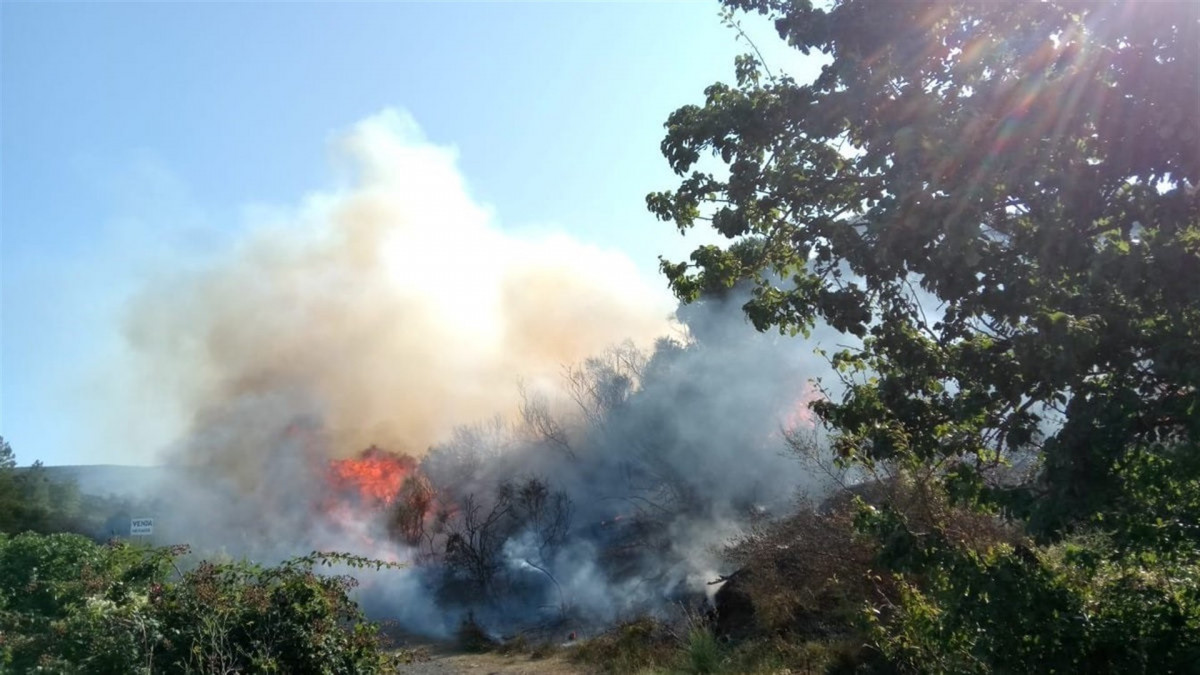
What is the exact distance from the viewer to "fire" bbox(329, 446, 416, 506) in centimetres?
3459

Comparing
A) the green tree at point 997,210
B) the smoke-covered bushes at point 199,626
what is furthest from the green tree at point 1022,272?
the smoke-covered bushes at point 199,626

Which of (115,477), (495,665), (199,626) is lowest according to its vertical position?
(495,665)

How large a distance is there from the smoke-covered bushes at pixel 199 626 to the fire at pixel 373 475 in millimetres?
24842

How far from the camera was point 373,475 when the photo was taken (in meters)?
35.3

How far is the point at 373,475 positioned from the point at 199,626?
27.5 m

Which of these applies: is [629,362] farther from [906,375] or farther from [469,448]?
[906,375]

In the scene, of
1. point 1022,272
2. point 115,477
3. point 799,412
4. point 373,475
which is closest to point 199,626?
point 1022,272

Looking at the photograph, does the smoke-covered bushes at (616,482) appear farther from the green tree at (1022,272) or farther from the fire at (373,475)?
the green tree at (1022,272)

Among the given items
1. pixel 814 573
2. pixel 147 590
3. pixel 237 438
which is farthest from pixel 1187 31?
pixel 237 438

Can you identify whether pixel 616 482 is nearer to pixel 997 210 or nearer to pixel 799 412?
pixel 799 412

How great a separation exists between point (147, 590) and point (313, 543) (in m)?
26.4

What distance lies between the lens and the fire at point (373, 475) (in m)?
34.6

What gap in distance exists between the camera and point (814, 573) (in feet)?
49.1

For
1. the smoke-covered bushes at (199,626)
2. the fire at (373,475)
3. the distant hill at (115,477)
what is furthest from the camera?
the distant hill at (115,477)
